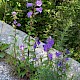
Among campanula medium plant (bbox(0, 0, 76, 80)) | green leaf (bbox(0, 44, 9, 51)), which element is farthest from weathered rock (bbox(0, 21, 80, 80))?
campanula medium plant (bbox(0, 0, 76, 80))

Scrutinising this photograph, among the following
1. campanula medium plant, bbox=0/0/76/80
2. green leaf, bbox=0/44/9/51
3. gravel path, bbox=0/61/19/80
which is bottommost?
gravel path, bbox=0/61/19/80

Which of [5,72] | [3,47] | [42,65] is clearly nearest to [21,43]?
[3,47]

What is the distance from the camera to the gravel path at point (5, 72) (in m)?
2.95

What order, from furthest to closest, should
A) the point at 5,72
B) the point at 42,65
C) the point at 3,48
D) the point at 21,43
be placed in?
the point at 21,43 → the point at 3,48 → the point at 5,72 → the point at 42,65

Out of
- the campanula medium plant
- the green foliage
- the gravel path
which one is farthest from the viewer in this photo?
the green foliage

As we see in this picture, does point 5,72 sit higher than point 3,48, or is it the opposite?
point 3,48

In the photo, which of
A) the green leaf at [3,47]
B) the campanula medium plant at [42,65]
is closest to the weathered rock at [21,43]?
the green leaf at [3,47]

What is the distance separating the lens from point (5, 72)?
3021 mm

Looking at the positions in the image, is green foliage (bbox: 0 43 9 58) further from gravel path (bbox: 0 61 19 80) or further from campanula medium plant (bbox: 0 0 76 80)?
campanula medium plant (bbox: 0 0 76 80)

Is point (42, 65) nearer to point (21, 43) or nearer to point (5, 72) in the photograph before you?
point (5, 72)

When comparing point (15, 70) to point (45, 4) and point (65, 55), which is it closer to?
point (65, 55)

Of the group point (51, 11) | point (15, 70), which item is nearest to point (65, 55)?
point (15, 70)

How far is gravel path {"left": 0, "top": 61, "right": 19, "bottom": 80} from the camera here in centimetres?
295

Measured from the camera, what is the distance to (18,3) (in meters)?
4.56
